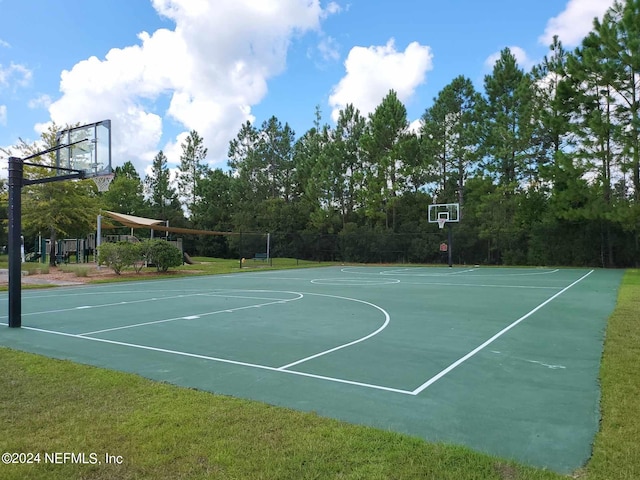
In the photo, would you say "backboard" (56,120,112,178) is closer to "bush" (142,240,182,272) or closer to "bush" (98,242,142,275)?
"bush" (98,242,142,275)

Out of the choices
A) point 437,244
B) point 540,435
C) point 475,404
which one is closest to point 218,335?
point 475,404

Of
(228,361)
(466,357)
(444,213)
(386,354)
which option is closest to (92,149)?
(228,361)

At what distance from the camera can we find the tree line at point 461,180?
23234 mm

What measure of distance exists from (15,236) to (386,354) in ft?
21.0

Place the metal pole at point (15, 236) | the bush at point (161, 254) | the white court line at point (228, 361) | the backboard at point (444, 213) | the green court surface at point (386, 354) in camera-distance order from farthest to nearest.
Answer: the backboard at point (444, 213), the bush at point (161, 254), the metal pole at point (15, 236), the white court line at point (228, 361), the green court surface at point (386, 354)

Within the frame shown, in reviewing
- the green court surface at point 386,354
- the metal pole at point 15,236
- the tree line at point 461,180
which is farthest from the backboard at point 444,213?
the metal pole at point 15,236

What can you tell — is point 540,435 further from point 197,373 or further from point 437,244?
point 437,244

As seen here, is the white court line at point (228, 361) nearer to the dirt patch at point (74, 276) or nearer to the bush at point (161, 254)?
the dirt patch at point (74, 276)

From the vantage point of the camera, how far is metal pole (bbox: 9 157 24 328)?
782 centimetres

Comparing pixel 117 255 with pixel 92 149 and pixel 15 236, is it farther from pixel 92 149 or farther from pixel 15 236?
pixel 15 236

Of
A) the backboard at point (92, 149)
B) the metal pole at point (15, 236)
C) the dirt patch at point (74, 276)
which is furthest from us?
the dirt patch at point (74, 276)

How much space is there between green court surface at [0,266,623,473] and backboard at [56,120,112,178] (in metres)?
3.04

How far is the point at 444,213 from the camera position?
29.9 meters

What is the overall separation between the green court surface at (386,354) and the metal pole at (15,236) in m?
0.44
